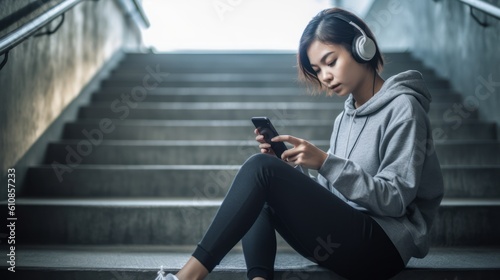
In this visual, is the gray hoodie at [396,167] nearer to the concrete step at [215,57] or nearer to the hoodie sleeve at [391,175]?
the hoodie sleeve at [391,175]

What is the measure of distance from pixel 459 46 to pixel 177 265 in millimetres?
2940

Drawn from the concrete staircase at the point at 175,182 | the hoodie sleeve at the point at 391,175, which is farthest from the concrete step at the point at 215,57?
the hoodie sleeve at the point at 391,175

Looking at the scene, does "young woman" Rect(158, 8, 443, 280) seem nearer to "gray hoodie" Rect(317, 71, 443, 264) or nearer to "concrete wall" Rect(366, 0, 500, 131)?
"gray hoodie" Rect(317, 71, 443, 264)

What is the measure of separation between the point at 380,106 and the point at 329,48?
251 millimetres

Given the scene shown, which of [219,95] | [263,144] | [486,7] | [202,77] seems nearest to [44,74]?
[219,95]

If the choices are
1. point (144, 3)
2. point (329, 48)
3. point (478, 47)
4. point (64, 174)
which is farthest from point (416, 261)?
point (144, 3)

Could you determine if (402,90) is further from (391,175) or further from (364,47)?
(391,175)

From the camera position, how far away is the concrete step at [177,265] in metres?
1.65

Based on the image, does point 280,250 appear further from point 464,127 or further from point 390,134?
point 464,127

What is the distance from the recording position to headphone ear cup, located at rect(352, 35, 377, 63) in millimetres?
1504

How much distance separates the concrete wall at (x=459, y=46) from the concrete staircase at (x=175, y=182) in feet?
0.40

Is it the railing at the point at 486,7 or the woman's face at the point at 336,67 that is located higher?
the woman's face at the point at 336,67

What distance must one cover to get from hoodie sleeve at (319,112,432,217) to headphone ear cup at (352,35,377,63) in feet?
0.80

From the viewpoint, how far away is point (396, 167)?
1.40 meters
